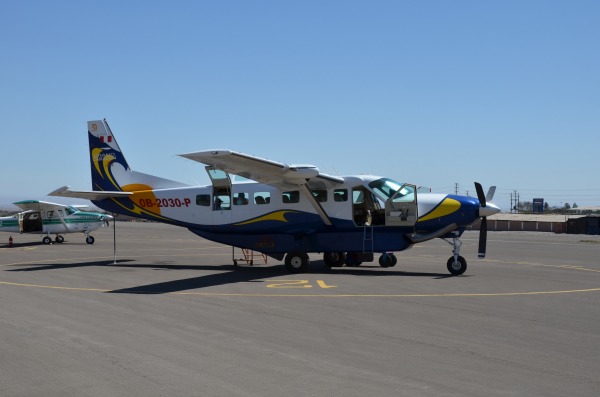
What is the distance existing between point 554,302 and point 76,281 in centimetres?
1312

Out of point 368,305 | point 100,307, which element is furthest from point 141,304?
point 368,305

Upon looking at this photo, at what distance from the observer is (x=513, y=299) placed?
560 inches

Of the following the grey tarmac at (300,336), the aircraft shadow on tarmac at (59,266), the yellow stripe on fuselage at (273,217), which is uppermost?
the yellow stripe on fuselage at (273,217)

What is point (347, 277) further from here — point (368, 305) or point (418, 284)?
point (368, 305)

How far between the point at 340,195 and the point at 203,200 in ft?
18.1

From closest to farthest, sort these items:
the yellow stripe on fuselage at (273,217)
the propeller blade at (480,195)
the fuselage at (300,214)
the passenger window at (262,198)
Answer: the propeller blade at (480,195) → the fuselage at (300,214) → the yellow stripe on fuselage at (273,217) → the passenger window at (262,198)

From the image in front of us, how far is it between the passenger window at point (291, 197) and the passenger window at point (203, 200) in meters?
3.16

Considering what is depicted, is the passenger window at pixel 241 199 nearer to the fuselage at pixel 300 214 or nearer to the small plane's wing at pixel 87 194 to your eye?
the fuselage at pixel 300 214

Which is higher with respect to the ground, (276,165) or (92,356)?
(276,165)

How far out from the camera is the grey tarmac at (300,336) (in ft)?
23.6

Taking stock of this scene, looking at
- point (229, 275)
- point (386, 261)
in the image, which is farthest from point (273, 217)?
point (386, 261)

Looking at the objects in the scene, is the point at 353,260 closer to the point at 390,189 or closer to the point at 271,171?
the point at 390,189

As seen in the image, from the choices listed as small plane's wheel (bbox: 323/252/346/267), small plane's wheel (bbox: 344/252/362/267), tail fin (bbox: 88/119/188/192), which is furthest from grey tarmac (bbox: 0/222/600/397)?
tail fin (bbox: 88/119/188/192)

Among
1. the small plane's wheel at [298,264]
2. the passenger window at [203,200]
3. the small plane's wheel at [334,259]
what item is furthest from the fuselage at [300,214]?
the small plane's wheel at [334,259]
